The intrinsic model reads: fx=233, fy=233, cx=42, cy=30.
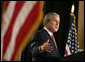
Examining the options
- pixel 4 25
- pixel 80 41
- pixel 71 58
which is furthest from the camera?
pixel 80 41

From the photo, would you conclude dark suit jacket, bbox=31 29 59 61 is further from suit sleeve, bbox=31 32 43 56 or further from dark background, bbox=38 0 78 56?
dark background, bbox=38 0 78 56

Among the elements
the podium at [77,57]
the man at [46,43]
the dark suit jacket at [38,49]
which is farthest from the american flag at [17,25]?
the dark suit jacket at [38,49]

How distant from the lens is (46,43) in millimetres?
2041

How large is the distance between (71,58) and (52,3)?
2908mm

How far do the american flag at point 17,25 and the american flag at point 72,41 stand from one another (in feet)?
8.20

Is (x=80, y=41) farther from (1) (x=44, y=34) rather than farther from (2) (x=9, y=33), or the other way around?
(2) (x=9, y=33)

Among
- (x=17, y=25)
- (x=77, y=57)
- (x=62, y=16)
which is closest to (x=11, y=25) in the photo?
(x=17, y=25)

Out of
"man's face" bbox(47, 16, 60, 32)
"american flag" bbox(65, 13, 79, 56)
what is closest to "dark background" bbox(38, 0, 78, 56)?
"american flag" bbox(65, 13, 79, 56)

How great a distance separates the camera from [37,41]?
7.56 feet

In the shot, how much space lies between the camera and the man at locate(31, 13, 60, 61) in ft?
6.99

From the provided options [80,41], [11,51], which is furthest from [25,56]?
[80,41]

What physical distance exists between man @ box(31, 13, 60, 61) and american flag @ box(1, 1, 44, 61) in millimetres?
775

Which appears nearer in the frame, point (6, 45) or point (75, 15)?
point (6, 45)

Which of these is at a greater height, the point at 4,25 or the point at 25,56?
the point at 4,25
